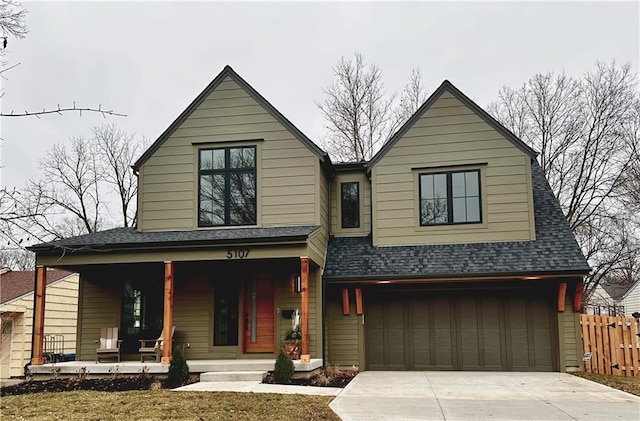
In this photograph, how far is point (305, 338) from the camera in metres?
12.8

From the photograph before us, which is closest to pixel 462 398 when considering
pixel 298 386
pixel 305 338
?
pixel 298 386

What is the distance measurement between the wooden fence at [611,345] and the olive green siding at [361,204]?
558cm

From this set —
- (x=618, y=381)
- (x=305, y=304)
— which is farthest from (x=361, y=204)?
(x=618, y=381)

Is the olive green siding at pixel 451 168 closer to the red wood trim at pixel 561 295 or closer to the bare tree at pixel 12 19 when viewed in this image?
the red wood trim at pixel 561 295

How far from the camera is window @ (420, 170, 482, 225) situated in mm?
15195

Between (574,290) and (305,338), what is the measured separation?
6.15 m

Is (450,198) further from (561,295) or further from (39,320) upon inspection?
(39,320)

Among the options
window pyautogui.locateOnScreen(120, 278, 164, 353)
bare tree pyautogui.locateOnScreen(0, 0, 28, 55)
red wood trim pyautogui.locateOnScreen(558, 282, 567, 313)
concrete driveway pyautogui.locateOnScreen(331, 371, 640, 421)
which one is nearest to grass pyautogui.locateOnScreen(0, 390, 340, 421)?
concrete driveway pyautogui.locateOnScreen(331, 371, 640, 421)

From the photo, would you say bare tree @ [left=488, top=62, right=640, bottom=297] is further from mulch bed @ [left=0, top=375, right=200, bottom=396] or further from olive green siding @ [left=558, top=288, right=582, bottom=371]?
mulch bed @ [left=0, top=375, right=200, bottom=396]

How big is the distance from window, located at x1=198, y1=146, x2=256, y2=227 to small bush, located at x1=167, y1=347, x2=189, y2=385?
394 cm

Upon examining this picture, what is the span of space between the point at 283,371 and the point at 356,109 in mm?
17300

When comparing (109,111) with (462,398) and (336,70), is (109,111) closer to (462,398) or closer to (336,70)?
(462,398)

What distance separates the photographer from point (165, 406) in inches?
346

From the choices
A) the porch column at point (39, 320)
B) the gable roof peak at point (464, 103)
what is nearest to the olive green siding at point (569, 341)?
the gable roof peak at point (464, 103)
